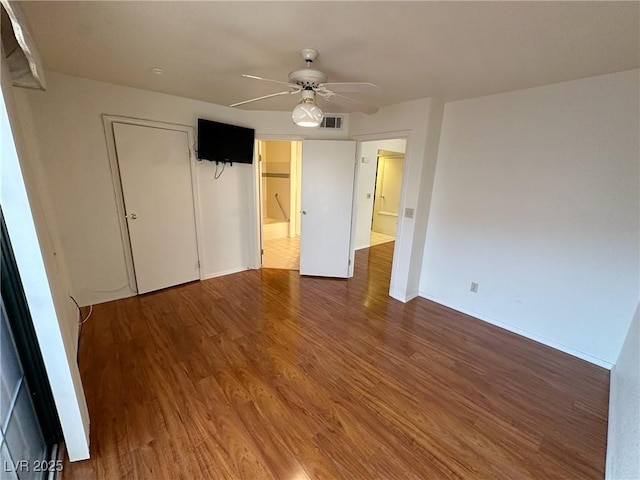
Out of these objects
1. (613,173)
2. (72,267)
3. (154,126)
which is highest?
(154,126)

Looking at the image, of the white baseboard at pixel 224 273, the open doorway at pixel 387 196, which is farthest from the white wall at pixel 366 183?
the white baseboard at pixel 224 273

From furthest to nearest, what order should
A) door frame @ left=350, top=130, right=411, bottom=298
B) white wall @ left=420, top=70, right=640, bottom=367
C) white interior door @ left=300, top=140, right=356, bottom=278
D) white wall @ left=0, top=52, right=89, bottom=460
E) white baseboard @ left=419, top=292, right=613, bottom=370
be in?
white interior door @ left=300, top=140, right=356, bottom=278
door frame @ left=350, top=130, right=411, bottom=298
white baseboard @ left=419, top=292, right=613, bottom=370
white wall @ left=420, top=70, right=640, bottom=367
white wall @ left=0, top=52, right=89, bottom=460

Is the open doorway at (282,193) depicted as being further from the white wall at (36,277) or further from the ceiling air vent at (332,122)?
the white wall at (36,277)

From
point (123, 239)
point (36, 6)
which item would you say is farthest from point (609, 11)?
point (123, 239)

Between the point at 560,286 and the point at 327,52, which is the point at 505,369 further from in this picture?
the point at 327,52

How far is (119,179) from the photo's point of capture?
283 cm

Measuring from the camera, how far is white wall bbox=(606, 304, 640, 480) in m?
1.22

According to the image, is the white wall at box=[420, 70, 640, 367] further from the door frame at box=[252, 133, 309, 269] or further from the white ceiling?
the door frame at box=[252, 133, 309, 269]

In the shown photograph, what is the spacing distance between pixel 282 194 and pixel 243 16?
4.78 metres

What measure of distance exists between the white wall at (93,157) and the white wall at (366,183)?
1.34 m

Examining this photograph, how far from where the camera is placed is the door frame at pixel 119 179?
271cm

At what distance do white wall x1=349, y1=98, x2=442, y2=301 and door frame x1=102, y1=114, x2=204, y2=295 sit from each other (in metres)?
2.10

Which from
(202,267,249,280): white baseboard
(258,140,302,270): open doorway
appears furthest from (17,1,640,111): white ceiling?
(258,140,302,270): open doorway

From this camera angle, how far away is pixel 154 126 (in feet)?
9.64
